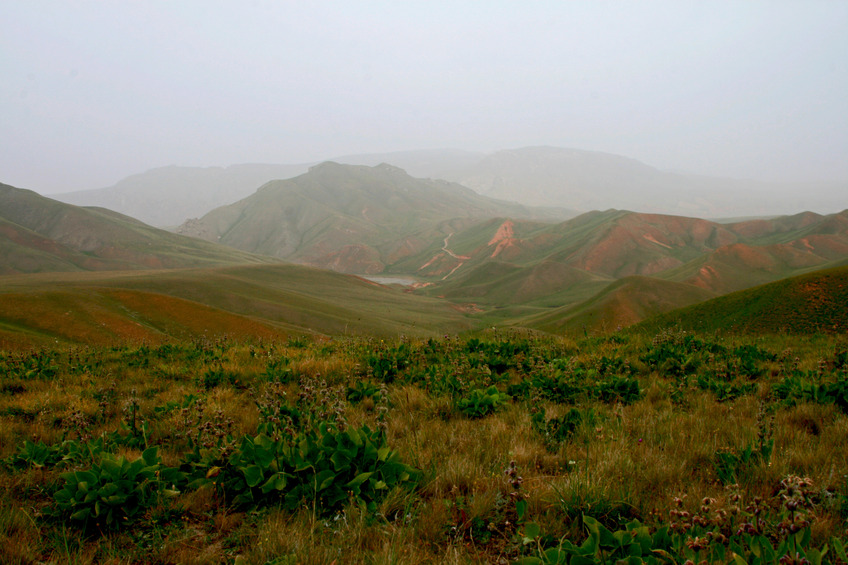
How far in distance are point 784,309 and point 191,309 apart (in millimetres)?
62531

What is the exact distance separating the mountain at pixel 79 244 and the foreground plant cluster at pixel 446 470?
17049 cm

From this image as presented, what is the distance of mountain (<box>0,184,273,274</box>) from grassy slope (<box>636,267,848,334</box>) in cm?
16337

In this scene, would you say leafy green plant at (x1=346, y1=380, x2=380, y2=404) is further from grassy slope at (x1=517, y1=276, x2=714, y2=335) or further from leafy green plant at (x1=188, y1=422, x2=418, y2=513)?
grassy slope at (x1=517, y1=276, x2=714, y2=335)

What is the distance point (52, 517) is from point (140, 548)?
3.06ft

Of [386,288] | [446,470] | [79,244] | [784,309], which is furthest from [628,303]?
[79,244]

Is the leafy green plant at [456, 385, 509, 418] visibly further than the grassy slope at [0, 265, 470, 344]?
No

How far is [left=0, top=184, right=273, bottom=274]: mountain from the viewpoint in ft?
464

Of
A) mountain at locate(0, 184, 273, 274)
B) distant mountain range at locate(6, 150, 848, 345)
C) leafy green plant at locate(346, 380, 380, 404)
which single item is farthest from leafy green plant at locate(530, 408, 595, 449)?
mountain at locate(0, 184, 273, 274)

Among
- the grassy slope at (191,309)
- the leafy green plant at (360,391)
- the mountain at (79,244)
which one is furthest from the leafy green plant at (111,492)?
the mountain at (79,244)

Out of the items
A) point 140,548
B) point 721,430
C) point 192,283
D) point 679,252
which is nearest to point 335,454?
point 140,548

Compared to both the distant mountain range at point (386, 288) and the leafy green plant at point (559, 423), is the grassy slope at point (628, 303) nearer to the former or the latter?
the distant mountain range at point (386, 288)

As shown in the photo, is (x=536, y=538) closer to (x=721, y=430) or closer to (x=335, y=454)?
(x=335, y=454)

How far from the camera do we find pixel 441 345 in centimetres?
820

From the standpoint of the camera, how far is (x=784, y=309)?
893 inches
